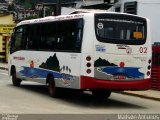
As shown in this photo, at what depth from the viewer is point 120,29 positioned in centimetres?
1645

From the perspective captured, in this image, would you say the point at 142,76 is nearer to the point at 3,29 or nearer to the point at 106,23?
the point at 106,23

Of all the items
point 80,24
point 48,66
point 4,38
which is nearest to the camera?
point 80,24

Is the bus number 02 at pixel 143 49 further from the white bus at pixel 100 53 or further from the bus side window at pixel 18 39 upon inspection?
Result: the bus side window at pixel 18 39

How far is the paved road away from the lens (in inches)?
581

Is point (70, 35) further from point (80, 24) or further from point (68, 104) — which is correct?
point (68, 104)

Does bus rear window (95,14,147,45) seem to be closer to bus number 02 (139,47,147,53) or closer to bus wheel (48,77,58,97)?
bus number 02 (139,47,147,53)

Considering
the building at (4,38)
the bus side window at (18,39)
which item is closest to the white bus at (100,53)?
the bus side window at (18,39)

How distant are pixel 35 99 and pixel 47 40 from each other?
236 cm

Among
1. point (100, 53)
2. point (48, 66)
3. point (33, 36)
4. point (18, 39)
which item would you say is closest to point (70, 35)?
point (100, 53)

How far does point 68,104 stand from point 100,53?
189cm

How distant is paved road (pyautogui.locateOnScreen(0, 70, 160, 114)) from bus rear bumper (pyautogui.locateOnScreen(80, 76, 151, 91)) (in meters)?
0.61

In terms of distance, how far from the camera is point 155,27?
29.5 meters

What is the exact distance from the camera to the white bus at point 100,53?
15883 mm

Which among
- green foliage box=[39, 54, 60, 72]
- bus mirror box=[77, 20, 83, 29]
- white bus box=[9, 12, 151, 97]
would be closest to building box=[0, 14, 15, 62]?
green foliage box=[39, 54, 60, 72]
